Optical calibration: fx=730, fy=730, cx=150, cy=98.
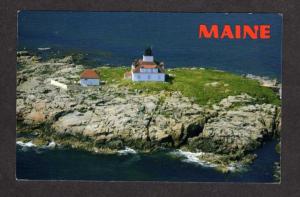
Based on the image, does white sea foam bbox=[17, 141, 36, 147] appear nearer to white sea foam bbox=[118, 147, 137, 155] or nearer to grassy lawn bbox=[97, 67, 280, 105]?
white sea foam bbox=[118, 147, 137, 155]

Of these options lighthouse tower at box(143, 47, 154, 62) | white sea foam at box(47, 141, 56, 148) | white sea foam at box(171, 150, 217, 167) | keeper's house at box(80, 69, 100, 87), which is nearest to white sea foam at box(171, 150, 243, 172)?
white sea foam at box(171, 150, 217, 167)

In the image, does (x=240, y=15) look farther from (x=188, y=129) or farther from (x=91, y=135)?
(x=91, y=135)

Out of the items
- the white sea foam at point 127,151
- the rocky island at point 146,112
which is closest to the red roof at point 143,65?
the rocky island at point 146,112

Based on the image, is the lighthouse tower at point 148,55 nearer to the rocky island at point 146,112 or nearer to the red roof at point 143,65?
the red roof at point 143,65

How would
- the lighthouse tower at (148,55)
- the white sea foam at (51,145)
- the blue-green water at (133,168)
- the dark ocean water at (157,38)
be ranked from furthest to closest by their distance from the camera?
1. the white sea foam at (51,145)
2. the lighthouse tower at (148,55)
3. the blue-green water at (133,168)
4. the dark ocean water at (157,38)

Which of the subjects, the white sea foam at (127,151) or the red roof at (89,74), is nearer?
the white sea foam at (127,151)

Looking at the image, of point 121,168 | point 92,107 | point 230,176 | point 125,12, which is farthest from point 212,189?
point 125,12
